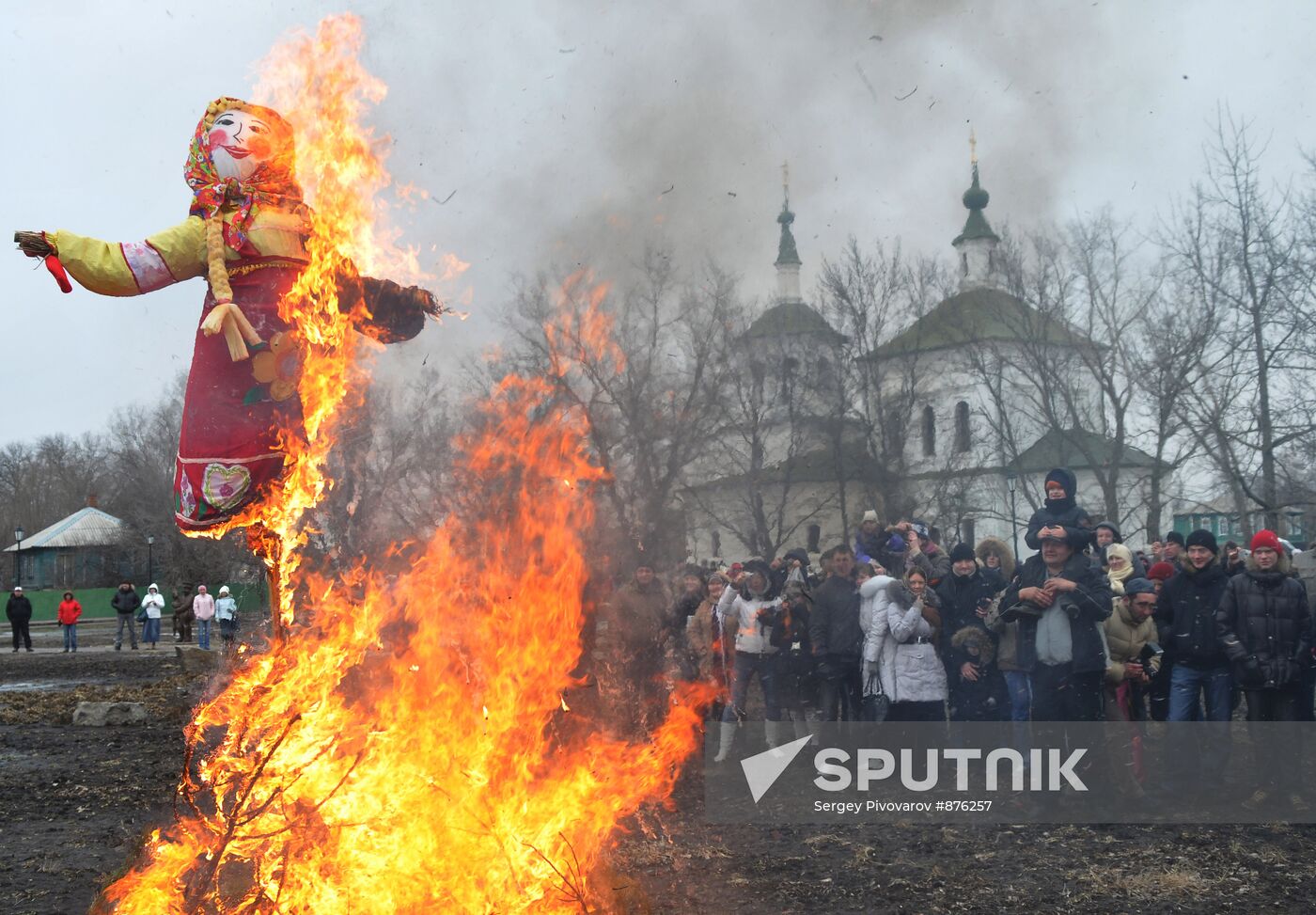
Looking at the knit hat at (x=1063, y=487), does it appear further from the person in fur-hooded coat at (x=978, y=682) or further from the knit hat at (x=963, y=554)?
the person in fur-hooded coat at (x=978, y=682)

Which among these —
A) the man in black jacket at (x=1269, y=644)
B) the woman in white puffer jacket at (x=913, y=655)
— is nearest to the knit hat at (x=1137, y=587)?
the man in black jacket at (x=1269, y=644)

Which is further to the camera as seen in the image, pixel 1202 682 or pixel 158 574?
pixel 158 574

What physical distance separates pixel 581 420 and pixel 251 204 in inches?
106

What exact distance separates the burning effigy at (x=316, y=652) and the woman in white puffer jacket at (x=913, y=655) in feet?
13.1

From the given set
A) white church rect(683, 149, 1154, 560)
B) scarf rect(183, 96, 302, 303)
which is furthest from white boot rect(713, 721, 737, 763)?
scarf rect(183, 96, 302, 303)

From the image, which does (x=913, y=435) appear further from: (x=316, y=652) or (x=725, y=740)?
(x=316, y=652)

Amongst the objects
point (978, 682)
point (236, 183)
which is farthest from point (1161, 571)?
point (236, 183)

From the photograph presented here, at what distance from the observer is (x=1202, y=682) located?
8.14 metres

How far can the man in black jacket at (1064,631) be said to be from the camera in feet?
24.8

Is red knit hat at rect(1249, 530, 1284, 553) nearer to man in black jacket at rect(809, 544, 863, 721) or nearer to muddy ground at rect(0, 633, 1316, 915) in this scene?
muddy ground at rect(0, 633, 1316, 915)

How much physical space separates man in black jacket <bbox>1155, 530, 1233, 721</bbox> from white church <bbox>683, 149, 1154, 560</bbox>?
375 centimetres

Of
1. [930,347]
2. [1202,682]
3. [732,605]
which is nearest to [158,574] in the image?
[930,347]

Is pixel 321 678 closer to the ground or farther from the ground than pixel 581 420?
closer to the ground

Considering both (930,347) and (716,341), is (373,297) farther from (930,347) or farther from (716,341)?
(930,347)
